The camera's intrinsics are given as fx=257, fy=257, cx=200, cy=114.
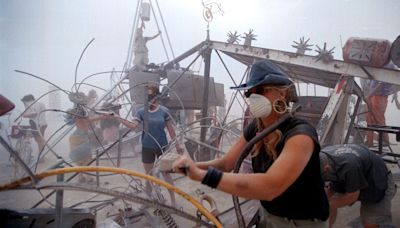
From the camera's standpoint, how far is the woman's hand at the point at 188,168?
137cm

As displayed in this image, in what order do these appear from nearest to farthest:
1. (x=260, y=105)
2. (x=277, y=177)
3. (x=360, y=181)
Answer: (x=277, y=177), (x=260, y=105), (x=360, y=181)

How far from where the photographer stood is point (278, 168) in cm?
125

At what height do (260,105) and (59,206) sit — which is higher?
(260,105)

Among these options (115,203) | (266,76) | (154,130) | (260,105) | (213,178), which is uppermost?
(266,76)

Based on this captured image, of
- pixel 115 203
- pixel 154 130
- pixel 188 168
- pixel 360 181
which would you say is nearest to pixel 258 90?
pixel 188 168

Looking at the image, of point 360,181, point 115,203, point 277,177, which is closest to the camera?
point 277,177

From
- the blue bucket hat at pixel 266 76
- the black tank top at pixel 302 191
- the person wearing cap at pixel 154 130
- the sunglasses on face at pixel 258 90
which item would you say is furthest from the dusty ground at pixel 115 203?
the blue bucket hat at pixel 266 76

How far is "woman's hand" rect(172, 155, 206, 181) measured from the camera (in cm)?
137

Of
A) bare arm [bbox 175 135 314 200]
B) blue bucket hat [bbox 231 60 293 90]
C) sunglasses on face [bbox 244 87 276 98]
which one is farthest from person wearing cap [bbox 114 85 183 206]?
bare arm [bbox 175 135 314 200]

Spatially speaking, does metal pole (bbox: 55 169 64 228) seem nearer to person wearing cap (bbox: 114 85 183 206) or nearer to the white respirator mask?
the white respirator mask

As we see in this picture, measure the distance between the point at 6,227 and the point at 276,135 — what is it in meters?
Result: 1.61

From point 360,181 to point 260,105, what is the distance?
60.5 inches

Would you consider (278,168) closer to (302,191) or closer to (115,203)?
(302,191)

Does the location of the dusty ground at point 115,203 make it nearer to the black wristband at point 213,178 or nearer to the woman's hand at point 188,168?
the woman's hand at point 188,168
